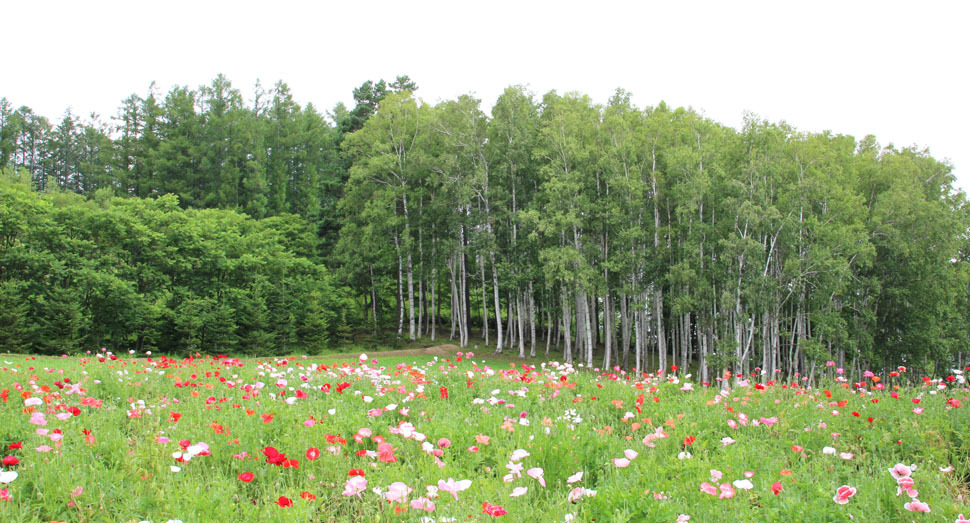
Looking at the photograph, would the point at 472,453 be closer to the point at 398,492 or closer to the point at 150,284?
the point at 398,492

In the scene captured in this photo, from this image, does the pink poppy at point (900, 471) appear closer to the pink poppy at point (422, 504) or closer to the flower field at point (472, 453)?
the flower field at point (472, 453)

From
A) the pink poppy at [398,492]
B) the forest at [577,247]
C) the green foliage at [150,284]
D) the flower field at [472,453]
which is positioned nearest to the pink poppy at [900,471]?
the flower field at [472,453]

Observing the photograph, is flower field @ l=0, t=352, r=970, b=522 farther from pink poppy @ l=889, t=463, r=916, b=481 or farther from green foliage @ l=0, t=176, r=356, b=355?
green foliage @ l=0, t=176, r=356, b=355

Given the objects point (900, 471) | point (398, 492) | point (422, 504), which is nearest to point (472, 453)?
point (398, 492)

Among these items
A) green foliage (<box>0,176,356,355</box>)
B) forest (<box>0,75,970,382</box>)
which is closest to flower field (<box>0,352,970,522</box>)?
forest (<box>0,75,970,382</box>)

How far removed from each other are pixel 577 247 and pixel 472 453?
21.3 meters

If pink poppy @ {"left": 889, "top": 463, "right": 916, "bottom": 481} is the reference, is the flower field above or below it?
below

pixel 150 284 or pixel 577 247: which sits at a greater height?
pixel 577 247

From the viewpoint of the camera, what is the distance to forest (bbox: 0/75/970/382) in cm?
2211

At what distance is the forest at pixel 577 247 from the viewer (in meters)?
22.1

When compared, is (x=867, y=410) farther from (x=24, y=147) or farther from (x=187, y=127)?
(x=24, y=147)

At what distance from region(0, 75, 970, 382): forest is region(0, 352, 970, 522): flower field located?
16.8 metres

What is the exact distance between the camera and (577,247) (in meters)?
24.8

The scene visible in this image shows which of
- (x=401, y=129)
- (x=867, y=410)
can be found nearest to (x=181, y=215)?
(x=401, y=129)
